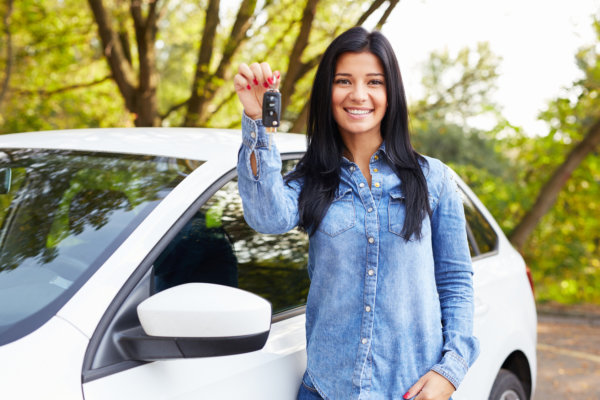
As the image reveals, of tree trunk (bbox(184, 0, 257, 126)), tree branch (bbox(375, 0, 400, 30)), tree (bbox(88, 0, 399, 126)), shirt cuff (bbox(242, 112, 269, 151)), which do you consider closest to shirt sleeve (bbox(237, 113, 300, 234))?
shirt cuff (bbox(242, 112, 269, 151))

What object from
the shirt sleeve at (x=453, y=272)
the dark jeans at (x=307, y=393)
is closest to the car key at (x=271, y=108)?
the shirt sleeve at (x=453, y=272)

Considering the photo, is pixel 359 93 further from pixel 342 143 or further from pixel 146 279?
pixel 146 279

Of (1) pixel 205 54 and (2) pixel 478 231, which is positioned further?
(1) pixel 205 54

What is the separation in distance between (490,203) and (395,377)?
7382mm

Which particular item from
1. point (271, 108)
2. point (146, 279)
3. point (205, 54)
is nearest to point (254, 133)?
point (271, 108)

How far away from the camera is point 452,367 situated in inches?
69.3

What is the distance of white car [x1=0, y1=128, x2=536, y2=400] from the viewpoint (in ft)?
4.58

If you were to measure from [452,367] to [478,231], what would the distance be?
1.32 metres

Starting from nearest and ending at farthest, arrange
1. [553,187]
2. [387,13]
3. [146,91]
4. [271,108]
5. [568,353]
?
1. [271,108]
2. [387,13]
3. [568,353]
4. [146,91]
5. [553,187]

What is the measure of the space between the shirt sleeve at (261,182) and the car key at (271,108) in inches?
1.7

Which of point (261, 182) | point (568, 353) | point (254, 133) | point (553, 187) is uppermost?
point (254, 133)

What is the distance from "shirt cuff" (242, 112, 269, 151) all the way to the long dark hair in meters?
0.24

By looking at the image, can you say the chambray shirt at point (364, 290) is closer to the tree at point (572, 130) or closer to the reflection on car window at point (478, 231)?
the reflection on car window at point (478, 231)

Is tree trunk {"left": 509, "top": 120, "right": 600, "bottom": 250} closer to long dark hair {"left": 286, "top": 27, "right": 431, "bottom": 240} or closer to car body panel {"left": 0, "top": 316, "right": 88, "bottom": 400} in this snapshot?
long dark hair {"left": 286, "top": 27, "right": 431, "bottom": 240}
